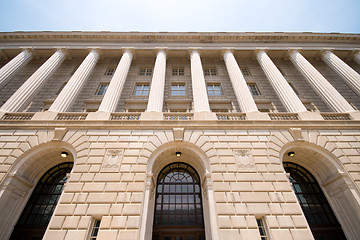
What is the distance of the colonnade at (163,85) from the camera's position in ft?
39.0

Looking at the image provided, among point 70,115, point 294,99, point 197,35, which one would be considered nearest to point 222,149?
point 294,99

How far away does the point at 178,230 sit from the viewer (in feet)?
28.9

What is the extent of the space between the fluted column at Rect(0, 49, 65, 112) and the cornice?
167 inches

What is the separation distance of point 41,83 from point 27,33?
10070 mm

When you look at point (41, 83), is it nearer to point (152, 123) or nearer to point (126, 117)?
point (126, 117)

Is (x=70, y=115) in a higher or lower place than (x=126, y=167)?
higher

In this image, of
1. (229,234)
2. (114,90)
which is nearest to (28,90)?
(114,90)

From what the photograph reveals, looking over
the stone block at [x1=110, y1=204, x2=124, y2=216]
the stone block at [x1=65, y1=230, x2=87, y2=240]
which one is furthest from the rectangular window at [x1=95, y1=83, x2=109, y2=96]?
the stone block at [x1=65, y1=230, x2=87, y2=240]

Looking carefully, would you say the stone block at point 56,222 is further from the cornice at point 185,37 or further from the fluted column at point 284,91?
the cornice at point 185,37

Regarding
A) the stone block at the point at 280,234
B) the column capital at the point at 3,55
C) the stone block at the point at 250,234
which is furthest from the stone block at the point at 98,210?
the column capital at the point at 3,55

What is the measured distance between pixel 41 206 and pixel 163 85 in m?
11.9

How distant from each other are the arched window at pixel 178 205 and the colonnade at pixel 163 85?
15.2ft

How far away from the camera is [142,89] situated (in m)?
17.0

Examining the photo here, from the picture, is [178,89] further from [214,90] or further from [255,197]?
[255,197]
